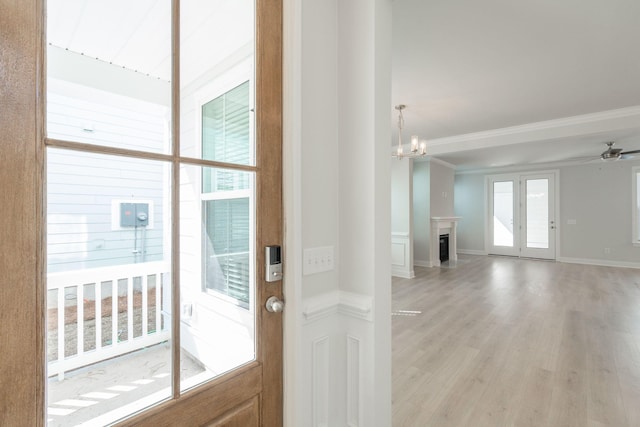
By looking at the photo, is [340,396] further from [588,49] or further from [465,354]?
[588,49]

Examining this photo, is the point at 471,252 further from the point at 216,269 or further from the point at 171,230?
the point at 171,230

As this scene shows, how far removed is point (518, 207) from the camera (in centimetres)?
828

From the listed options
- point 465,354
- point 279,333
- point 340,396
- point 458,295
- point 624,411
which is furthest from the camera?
point 458,295

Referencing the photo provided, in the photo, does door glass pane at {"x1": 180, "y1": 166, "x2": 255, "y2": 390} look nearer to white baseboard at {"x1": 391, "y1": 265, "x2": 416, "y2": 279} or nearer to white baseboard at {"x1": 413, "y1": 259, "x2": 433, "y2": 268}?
white baseboard at {"x1": 391, "y1": 265, "x2": 416, "y2": 279}

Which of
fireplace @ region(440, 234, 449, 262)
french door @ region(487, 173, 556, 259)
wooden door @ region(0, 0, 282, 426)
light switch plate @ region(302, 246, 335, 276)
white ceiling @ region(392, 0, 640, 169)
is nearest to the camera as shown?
wooden door @ region(0, 0, 282, 426)

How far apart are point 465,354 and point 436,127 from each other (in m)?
3.49

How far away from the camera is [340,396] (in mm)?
1408

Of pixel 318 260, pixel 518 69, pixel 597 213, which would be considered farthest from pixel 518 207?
pixel 318 260

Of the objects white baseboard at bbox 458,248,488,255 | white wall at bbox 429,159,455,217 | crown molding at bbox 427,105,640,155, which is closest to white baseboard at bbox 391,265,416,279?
white wall at bbox 429,159,455,217

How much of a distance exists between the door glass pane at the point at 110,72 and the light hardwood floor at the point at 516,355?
218cm

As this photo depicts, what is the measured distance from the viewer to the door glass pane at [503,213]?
8422 millimetres

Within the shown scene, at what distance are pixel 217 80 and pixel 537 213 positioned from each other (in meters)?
9.34

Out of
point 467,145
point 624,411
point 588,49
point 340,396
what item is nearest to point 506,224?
point 467,145

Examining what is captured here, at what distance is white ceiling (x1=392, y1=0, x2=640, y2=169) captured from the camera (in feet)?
7.07
